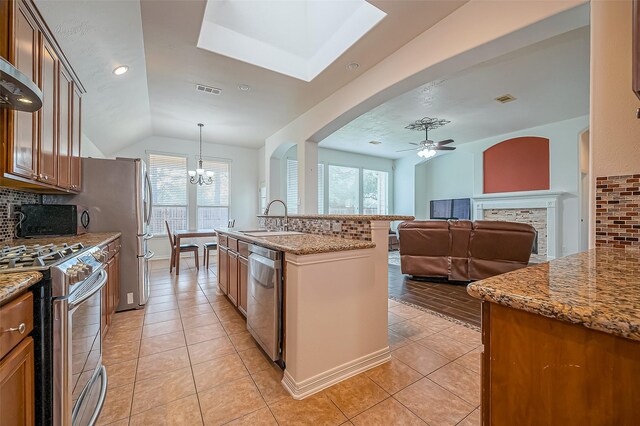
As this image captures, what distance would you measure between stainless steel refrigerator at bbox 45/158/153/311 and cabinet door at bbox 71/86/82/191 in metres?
0.19

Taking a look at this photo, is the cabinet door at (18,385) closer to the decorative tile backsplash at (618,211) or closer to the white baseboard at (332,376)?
the white baseboard at (332,376)

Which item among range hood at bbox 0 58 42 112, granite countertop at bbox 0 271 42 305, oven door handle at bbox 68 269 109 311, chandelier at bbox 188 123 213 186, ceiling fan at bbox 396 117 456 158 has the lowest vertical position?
oven door handle at bbox 68 269 109 311

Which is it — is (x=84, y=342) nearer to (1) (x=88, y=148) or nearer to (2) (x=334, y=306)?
(2) (x=334, y=306)

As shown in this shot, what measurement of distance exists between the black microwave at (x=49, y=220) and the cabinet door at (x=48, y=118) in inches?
19.1

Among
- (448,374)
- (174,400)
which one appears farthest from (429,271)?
(174,400)

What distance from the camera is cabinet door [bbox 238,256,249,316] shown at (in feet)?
8.42

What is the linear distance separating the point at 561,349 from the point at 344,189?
799 centimetres

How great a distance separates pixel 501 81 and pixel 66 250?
17.2ft

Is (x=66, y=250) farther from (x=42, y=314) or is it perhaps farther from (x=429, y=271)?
(x=429, y=271)

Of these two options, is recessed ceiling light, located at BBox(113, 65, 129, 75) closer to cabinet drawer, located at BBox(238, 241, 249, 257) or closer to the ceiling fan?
cabinet drawer, located at BBox(238, 241, 249, 257)

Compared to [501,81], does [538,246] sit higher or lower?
lower

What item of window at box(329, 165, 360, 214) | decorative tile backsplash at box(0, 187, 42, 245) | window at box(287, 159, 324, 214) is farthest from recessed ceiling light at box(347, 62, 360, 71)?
window at box(329, 165, 360, 214)

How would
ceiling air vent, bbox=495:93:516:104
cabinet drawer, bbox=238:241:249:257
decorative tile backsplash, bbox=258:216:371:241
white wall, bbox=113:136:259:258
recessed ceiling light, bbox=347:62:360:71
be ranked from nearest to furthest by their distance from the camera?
decorative tile backsplash, bbox=258:216:371:241 → cabinet drawer, bbox=238:241:249:257 → recessed ceiling light, bbox=347:62:360:71 → ceiling air vent, bbox=495:93:516:104 → white wall, bbox=113:136:259:258

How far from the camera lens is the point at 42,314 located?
1046 millimetres
